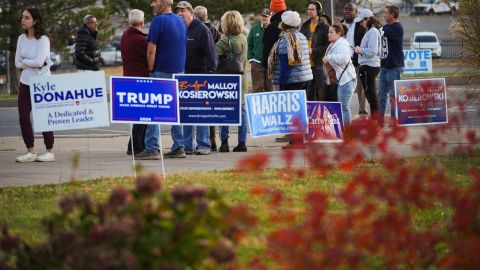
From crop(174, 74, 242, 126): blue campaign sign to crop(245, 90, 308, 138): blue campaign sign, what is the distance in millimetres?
690

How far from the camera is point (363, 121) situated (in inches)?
295

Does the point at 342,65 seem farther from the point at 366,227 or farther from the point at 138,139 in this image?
the point at 366,227

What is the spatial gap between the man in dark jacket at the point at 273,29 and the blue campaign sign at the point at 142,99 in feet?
14.8

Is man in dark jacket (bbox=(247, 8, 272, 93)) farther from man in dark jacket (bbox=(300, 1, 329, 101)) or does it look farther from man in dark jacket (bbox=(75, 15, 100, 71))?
man in dark jacket (bbox=(75, 15, 100, 71))

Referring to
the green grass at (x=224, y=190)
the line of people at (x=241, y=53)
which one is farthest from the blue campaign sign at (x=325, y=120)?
the line of people at (x=241, y=53)

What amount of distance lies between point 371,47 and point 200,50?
3448 millimetres

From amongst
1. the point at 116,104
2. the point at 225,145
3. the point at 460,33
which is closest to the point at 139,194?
the point at 116,104

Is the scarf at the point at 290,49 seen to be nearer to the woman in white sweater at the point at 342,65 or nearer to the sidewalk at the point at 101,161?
the woman in white sweater at the point at 342,65

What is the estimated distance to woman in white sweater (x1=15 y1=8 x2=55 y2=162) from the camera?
47.3 ft

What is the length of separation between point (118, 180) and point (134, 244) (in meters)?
6.90

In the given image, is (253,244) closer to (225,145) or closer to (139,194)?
(139,194)

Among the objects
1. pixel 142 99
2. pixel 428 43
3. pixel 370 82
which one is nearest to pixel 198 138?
pixel 142 99

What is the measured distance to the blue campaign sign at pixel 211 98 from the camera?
1409 cm

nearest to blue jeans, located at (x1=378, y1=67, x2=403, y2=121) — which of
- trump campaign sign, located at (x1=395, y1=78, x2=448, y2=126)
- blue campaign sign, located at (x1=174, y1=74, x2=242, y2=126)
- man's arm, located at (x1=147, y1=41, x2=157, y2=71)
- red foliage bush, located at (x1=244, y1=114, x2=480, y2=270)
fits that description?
trump campaign sign, located at (x1=395, y1=78, x2=448, y2=126)
